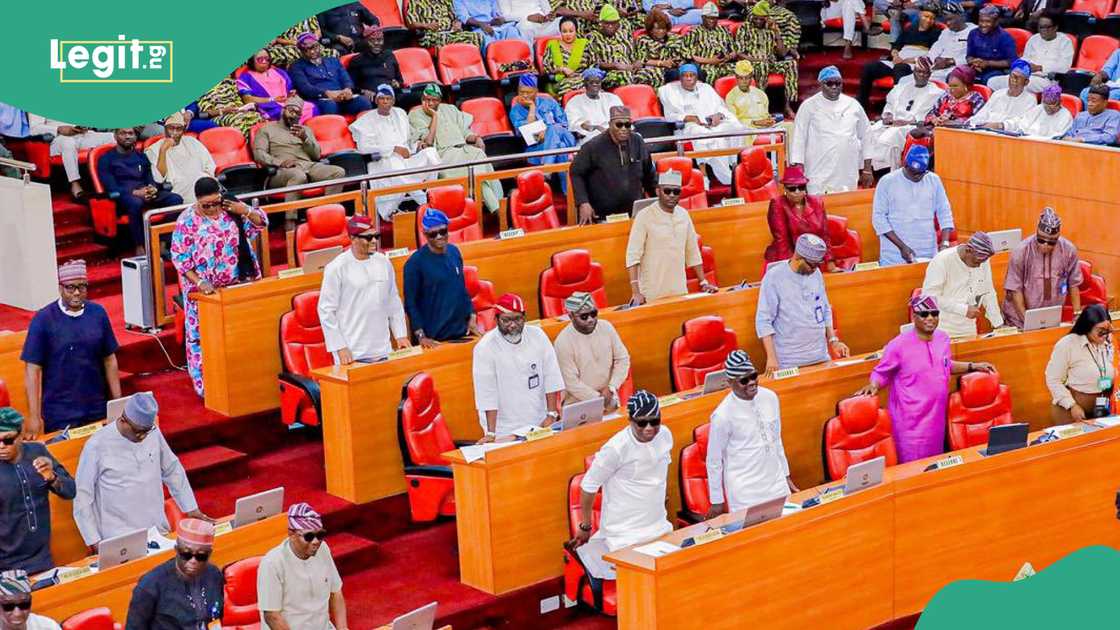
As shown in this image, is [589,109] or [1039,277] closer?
[1039,277]

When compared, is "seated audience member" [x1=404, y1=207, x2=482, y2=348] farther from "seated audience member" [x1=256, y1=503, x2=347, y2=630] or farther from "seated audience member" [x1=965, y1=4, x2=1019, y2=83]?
"seated audience member" [x1=965, y1=4, x2=1019, y2=83]

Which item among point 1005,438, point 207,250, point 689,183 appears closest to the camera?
point 1005,438

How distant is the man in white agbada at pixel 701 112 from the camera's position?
1419cm

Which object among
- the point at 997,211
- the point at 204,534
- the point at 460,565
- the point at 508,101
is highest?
the point at 508,101

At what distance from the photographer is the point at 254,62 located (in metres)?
13.1

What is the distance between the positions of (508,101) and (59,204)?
3741 mm

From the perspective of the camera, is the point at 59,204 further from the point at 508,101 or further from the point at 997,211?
the point at 997,211

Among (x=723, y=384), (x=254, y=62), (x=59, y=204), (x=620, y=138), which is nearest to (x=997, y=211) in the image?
(x=620, y=138)

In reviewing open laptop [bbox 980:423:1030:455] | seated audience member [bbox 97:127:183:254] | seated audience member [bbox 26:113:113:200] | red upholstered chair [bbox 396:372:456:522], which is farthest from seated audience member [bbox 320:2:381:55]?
open laptop [bbox 980:423:1030:455]

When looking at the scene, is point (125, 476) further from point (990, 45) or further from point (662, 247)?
point (990, 45)

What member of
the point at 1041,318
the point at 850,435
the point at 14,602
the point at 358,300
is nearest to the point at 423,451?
the point at 358,300

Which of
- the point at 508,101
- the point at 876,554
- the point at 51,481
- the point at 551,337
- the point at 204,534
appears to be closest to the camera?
the point at 204,534

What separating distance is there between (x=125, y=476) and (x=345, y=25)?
7.34 meters

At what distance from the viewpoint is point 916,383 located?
940cm
